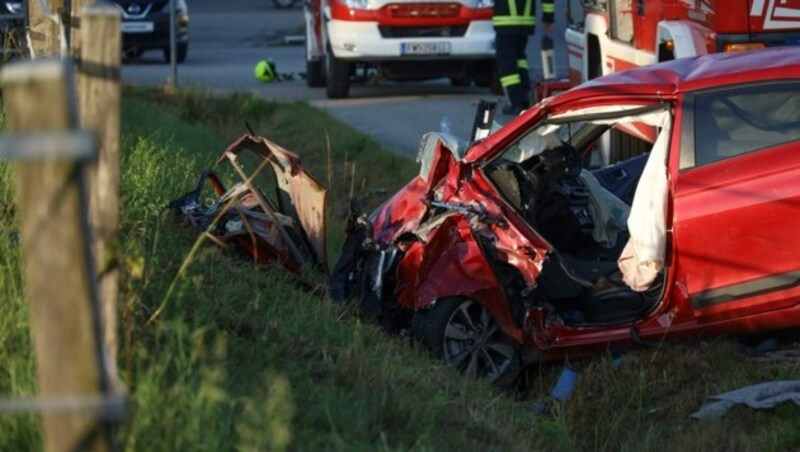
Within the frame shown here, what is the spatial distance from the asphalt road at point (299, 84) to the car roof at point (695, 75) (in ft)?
21.4

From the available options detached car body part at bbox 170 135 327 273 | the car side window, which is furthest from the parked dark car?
the car side window

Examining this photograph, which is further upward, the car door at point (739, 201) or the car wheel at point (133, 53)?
the car door at point (739, 201)

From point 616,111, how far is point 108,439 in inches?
185

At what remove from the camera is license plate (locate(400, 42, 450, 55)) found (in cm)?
1778

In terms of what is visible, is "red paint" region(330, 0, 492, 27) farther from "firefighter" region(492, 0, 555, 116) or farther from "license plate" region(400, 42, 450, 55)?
"firefighter" region(492, 0, 555, 116)

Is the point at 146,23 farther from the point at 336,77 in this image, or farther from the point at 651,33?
the point at 651,33

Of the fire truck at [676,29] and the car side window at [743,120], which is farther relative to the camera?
the fire truck at [676,29]

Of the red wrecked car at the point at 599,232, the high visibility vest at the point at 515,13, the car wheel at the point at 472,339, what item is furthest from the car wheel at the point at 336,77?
the car wheel at the point at 472,339

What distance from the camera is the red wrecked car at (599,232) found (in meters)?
7.22

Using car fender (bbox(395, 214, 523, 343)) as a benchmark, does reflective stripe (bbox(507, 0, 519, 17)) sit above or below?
above

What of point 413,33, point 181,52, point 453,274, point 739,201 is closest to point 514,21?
point 413,33

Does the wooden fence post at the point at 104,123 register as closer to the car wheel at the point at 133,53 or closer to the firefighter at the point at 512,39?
the firefighter at the point at 512,39

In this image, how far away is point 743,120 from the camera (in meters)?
7.36

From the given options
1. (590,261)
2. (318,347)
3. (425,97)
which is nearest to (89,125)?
(318,347)
